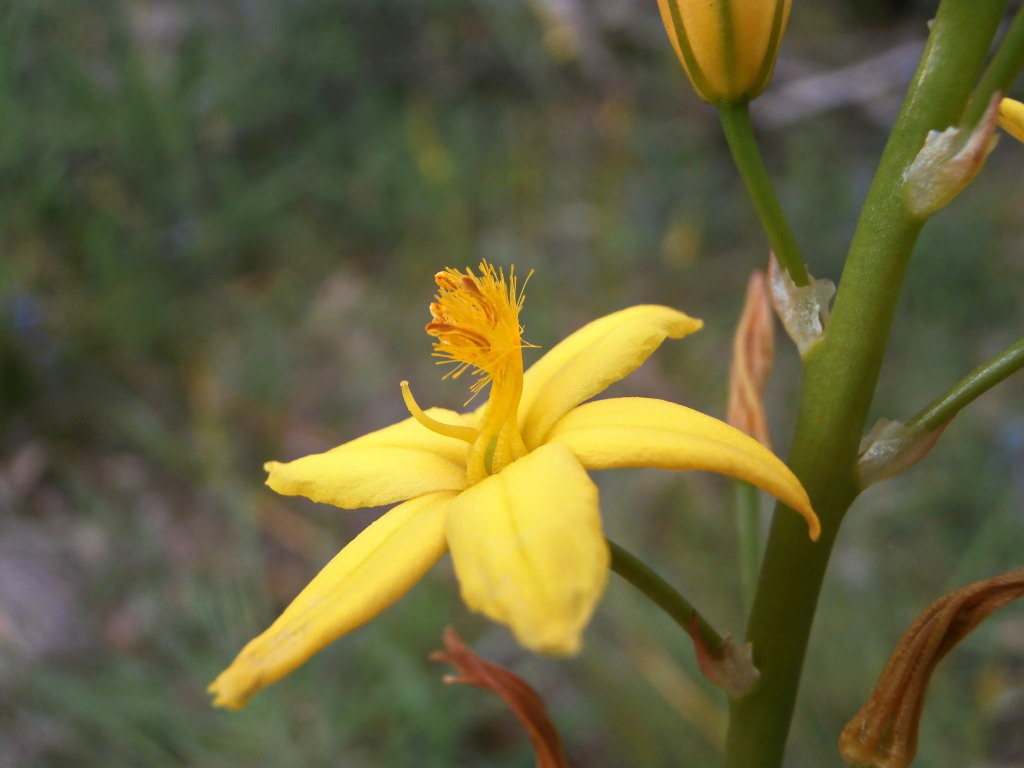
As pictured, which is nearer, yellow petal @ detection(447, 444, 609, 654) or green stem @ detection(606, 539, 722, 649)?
yellow petal @ detection(447, 444, 609, 654)

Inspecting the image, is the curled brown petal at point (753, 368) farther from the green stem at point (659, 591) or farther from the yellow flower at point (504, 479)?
the green stem at point (659, 591)

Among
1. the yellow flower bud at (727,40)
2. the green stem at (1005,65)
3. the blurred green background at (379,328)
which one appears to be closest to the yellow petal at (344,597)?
the yellow flower bud at (727,40)

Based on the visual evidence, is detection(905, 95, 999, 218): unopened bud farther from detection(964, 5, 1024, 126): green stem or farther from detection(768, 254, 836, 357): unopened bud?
detection(768, 254, 836, 357): unopened bud

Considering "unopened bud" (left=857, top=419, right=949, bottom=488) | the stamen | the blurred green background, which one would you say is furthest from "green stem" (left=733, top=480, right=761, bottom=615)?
the blurred green background

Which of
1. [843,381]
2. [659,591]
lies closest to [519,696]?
[659,591]

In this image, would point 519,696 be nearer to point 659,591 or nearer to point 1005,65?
point 659,591
